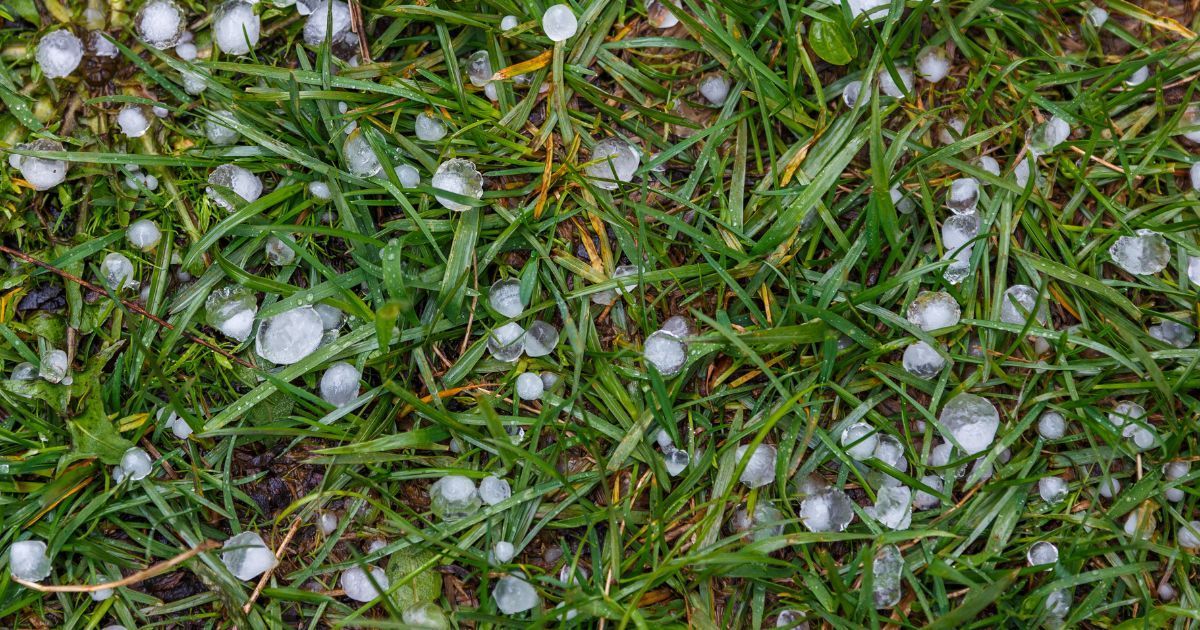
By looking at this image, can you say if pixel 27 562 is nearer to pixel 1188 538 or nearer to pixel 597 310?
pixel 597 310

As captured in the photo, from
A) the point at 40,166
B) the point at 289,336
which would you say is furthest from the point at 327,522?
the point at 40,166

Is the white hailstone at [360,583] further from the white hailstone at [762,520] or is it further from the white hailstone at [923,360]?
the white hailstone at [923,360]

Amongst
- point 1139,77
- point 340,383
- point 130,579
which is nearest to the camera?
point 130,579

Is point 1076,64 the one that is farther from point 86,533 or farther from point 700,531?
point 86,533

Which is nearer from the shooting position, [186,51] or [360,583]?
[360,583]

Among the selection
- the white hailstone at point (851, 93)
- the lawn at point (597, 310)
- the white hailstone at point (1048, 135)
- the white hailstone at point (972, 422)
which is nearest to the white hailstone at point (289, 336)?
the lawn at point (597, 310)

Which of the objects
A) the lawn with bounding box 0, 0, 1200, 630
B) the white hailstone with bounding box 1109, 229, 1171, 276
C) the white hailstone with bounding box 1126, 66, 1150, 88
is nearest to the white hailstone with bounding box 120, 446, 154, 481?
the lawn with bounding box 0, 0, 1200, 630
